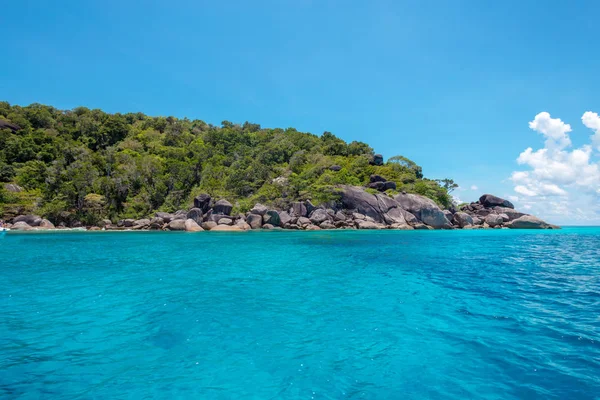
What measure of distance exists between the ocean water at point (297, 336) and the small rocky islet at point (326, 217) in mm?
31246

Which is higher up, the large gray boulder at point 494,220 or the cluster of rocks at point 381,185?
the cluster of rocks at point 381,185

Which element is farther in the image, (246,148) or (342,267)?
(246,148)

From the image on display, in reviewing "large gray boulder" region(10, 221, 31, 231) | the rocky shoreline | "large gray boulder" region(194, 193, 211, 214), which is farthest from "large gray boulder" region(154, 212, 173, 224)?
"large gray boulder" region(10, 221, 31, 231)

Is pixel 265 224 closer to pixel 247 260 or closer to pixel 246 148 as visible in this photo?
pixel 247 260

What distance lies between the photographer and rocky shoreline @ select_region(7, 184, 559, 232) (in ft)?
137

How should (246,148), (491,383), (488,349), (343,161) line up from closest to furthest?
(491,383) → (488,349) → (343,161) → (246,148)

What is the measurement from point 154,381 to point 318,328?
3173mm

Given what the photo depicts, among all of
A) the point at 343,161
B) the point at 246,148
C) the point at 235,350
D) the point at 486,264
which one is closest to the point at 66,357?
the point at 235,350

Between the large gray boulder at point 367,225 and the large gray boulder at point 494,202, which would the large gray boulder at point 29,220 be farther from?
the large gray boulder at point 494,202

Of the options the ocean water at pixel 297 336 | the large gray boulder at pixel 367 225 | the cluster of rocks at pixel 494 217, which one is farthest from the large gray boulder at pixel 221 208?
the cluster of rocks at pixel 494 217

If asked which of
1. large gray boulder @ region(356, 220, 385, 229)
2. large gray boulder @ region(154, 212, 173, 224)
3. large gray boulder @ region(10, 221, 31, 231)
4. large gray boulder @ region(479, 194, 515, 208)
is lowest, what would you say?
large gray boulder @ region(10, 221, 31, 231)

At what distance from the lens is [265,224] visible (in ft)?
141

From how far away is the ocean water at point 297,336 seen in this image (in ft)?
13.2

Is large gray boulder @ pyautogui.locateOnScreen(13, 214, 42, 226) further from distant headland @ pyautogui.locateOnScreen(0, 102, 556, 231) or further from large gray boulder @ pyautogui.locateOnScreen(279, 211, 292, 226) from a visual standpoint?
large gray boulder @ pyautogui.locateOnScreen(279, 211, 292, 226)
